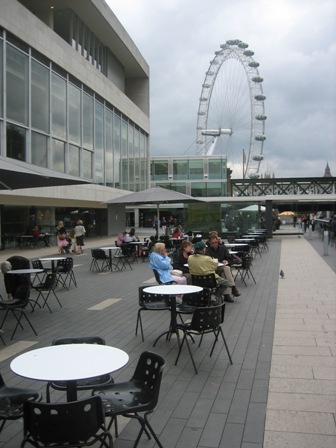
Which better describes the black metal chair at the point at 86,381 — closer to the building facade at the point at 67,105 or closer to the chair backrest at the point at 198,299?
the chair backrest at the point at 198,299

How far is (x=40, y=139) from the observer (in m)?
23.2

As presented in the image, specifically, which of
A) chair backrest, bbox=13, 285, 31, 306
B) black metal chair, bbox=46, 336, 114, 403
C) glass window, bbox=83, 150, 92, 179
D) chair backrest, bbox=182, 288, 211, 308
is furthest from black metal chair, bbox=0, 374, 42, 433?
glass window, bbox=83, 150, 92, 179

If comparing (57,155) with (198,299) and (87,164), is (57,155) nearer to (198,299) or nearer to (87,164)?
(87,164)

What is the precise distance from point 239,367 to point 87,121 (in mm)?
27063

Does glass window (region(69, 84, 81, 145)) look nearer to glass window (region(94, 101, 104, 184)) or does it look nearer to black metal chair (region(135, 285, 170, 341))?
glass window (region(94, 101, 104, 184))

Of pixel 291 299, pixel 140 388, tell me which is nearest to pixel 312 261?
pixel 291 299

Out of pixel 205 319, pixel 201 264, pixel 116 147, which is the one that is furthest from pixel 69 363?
pixel 116 147

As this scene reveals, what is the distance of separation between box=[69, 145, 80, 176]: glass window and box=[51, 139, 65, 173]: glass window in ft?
3.35

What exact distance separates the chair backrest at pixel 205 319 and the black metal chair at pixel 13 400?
6.76 feet

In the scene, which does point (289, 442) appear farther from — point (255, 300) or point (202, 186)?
point (202, 186)

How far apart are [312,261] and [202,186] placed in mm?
41047

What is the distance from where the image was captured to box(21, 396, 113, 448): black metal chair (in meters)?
2.63

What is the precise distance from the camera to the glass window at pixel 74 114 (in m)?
27.2

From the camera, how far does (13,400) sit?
3.43m
